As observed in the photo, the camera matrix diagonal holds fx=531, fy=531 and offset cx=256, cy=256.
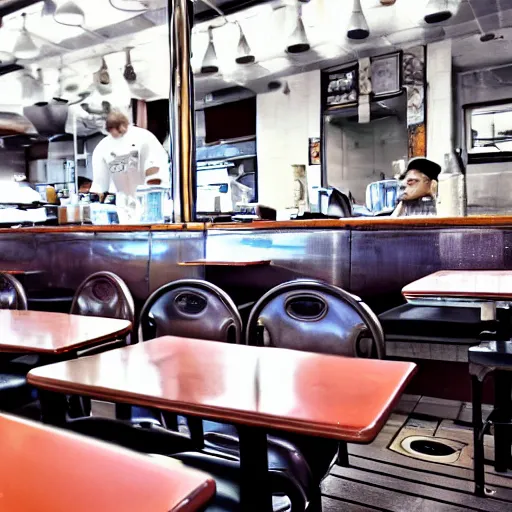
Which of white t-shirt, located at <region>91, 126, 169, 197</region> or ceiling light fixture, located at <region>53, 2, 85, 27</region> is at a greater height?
ceiling light fixture, located at <region>53, 2, 85, 27</region>

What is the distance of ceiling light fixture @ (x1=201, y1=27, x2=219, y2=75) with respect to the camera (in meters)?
6.46

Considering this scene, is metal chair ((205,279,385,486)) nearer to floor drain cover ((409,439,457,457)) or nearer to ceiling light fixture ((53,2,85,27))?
floor drain cover ((409,439,457,457))

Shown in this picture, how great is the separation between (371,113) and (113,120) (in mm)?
3061

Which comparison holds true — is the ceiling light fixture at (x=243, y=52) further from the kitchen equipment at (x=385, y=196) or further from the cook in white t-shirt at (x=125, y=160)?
the kitchen equipment at (x=385, y=196)

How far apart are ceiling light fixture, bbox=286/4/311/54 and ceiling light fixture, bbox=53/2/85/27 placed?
2344 mm

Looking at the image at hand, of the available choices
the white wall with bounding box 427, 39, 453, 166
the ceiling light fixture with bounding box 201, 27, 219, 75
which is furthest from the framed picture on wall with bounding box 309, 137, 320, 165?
the ceiling light fixture with bounding box 201, 27, 219, 75

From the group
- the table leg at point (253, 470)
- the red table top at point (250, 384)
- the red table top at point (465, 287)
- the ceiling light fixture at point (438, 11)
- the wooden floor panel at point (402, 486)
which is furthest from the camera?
the ceiling light fixture at point (438, 11)

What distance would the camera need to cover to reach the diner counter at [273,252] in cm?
278

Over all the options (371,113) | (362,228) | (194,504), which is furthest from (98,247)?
(371,113)

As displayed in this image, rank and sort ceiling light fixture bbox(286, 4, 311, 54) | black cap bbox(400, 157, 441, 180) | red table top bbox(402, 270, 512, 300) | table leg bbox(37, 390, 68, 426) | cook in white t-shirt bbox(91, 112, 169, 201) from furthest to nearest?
1. ceiling light fixture bbox(286, 4, 311, 54)
2. cook in white t-shirt bbox(91, 112, 169, 201)
3. black cap bbox(400, 157, 441, 180)
4. red table top bbox(402, 270, 512, 300)
5. table leg bbox(37, 390, 68, 426)

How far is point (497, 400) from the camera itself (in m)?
2.25

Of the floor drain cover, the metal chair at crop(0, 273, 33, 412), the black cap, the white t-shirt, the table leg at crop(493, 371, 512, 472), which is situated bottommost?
the floor drain cover

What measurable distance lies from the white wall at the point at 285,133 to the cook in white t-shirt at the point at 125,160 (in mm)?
1776

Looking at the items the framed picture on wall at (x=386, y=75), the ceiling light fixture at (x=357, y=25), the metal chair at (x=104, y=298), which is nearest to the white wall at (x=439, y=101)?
the framed picture on wall at (x=386, y=75)
